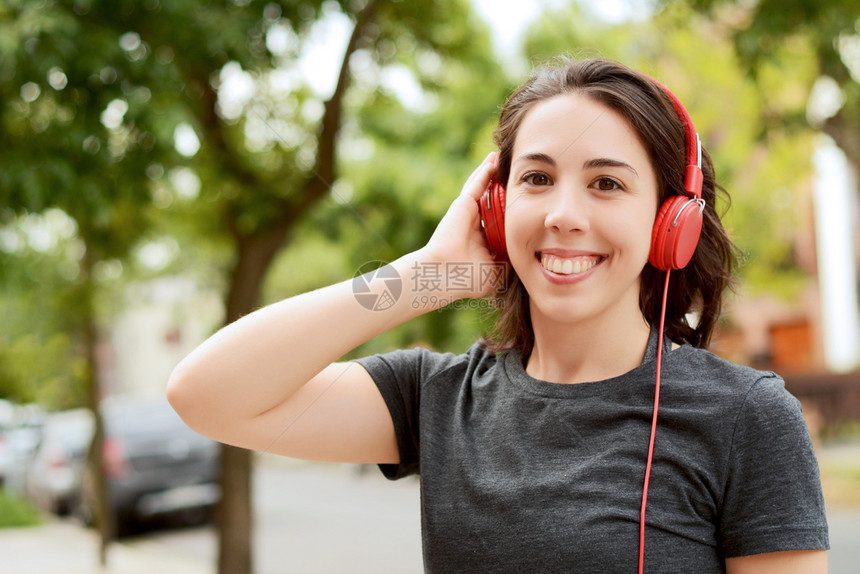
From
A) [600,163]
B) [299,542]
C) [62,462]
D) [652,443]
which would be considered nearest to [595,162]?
[600,163]

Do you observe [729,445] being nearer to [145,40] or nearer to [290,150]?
[145,40]

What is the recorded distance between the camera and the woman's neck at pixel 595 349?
139 cm

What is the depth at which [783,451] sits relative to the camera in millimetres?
1168

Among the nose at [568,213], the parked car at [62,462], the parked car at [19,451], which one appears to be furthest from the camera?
the parked car at [19,451]

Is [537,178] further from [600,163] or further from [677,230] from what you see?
[677,230]

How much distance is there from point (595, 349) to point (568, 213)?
259mm

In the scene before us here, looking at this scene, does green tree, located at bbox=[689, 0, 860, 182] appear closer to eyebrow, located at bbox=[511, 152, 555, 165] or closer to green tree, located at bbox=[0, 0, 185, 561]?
green tree, located at bbox=[0, 0, 185, 561]

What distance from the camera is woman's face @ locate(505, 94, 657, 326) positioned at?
1.30m

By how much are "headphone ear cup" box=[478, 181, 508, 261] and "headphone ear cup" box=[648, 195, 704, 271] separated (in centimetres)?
27

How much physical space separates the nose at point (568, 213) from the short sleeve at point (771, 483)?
374mm

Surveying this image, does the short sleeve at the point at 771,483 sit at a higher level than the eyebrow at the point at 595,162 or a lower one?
lower

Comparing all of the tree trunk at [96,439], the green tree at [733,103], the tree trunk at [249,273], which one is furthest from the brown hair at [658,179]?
the green tree at [733,103]

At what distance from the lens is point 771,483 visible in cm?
116

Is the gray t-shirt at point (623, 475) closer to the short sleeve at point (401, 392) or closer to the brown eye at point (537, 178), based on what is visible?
the short sleeve at point (401, 392)
